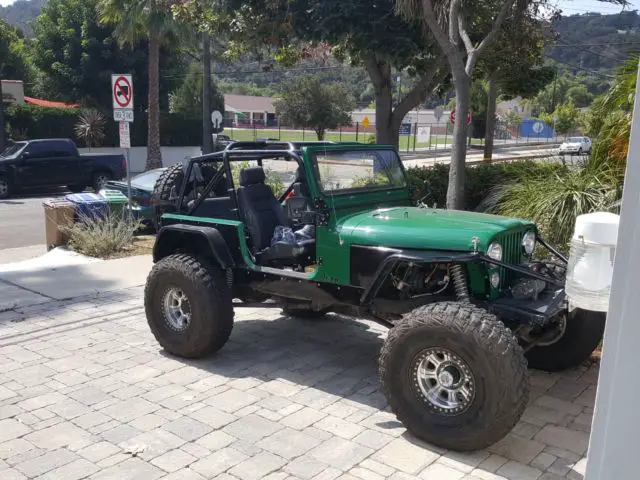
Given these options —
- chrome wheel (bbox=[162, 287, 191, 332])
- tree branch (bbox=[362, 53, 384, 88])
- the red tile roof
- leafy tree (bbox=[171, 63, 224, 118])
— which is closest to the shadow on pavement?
chrome wheel (bbox=[162, 287, 191, 332])

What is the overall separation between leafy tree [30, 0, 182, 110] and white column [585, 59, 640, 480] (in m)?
28.2

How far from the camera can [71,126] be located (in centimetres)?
2786

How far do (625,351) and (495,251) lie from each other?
2.57 meters

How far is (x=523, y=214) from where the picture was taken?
7652mm

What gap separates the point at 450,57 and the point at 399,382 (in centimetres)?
489

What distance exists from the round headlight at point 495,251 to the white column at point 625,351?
2.45 meters

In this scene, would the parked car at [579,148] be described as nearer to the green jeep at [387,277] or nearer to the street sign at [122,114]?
the green jeep at [387,277]

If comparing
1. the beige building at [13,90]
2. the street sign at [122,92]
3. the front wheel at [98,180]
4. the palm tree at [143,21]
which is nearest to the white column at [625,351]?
the street sign at [122,92]

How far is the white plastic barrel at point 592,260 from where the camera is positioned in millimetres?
2871

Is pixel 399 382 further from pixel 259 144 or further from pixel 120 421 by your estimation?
pixel 259 144

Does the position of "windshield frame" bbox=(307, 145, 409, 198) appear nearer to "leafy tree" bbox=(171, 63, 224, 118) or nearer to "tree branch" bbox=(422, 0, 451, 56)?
"tree branch" bbox=(422, 0, 451, 56)

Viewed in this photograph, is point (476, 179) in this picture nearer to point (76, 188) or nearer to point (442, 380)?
point (442, 380)

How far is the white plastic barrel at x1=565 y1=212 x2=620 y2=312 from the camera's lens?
287cm

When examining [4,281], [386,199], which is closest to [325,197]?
[386,199]
